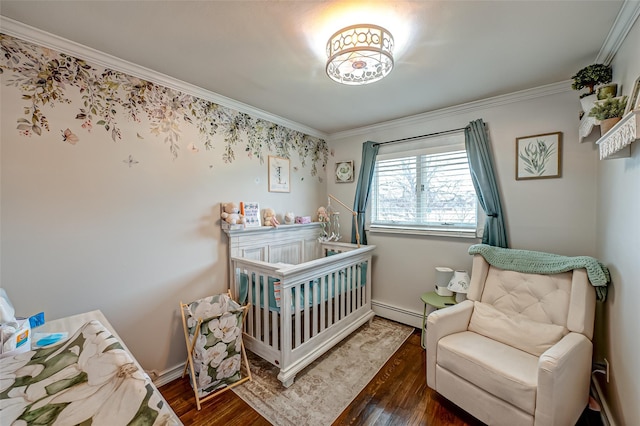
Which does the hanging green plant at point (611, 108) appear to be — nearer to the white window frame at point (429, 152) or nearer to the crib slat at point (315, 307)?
the white window frame at point (429, 152)

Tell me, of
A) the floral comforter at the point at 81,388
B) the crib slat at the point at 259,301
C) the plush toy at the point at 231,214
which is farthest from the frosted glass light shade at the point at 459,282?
the floral comforter at the point at 81,388

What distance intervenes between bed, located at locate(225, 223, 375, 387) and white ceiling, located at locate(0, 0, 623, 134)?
1.37 metres

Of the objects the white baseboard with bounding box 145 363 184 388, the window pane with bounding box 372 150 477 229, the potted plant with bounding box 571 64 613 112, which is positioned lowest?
the white baseboard with bounding box 145 363 184 388

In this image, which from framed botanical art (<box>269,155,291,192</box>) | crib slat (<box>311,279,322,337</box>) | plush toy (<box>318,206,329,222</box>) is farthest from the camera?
plush toy (<box>318,206,329,222</box>)

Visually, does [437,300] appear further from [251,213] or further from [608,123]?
[251,213]

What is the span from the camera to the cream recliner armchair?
1383mm

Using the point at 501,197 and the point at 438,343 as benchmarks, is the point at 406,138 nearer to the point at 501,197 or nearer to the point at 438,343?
the point at 501,197

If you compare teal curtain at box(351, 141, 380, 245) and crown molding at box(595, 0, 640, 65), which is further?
teal curtain at box(351, 141, 380, 245)

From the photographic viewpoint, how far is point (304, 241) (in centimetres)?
312

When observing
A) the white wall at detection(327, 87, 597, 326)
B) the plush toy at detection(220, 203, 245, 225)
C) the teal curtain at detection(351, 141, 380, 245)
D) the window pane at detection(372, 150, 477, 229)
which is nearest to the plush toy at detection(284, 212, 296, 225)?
the plush toy at detection(220, 203, 245, 225)

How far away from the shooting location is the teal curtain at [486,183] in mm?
2307

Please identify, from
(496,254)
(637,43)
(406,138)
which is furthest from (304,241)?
(637,43)

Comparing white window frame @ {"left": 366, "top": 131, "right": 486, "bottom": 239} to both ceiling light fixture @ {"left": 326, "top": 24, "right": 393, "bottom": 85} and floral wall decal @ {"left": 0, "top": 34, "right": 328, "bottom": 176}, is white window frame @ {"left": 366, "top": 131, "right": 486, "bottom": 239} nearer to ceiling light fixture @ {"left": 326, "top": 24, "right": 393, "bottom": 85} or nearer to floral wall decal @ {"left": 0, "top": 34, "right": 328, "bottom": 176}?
ceiling light fixture @ {"left": 326, "top": 24, "right": 393, "bottom": 85}

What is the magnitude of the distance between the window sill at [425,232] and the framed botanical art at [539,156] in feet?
2.11
